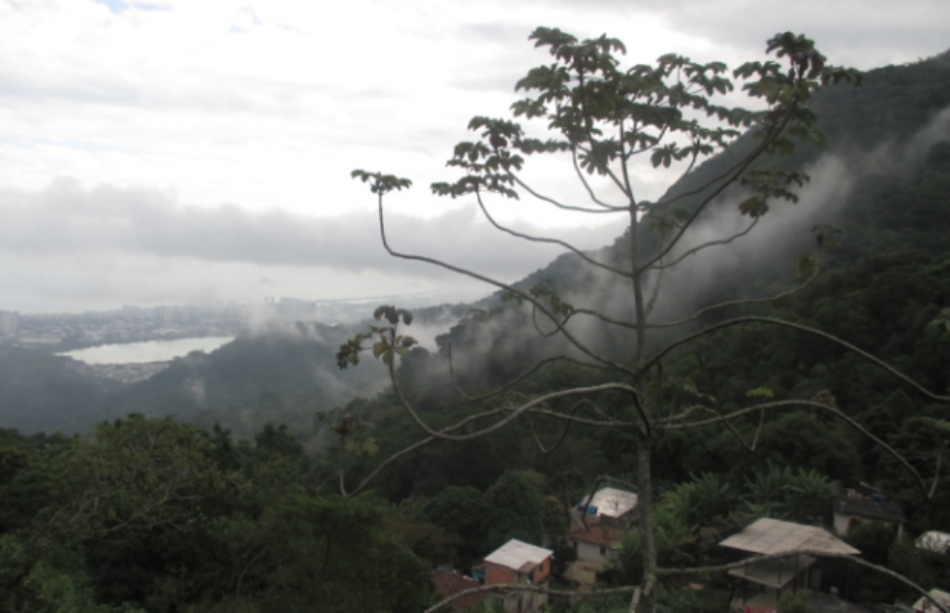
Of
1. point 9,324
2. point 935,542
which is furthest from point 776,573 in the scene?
point 9,324

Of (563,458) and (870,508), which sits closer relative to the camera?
(870,508)

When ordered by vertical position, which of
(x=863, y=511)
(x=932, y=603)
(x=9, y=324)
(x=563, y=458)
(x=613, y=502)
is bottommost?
(x=613, y=502)

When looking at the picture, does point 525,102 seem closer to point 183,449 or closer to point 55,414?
point 183,449

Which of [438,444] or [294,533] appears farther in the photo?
[438,444]

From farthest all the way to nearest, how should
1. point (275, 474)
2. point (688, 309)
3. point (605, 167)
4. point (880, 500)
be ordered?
point (688, 309) → point (275, 474) → point (880, 500) → point (605, 167)

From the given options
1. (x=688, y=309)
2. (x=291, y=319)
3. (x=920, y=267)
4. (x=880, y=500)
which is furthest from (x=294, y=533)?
(x=291, y=319)

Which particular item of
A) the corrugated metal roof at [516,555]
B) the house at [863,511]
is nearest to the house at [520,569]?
the corrugated metal roof at [516,555]

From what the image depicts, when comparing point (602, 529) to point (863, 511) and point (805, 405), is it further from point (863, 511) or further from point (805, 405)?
point (805, 405)
